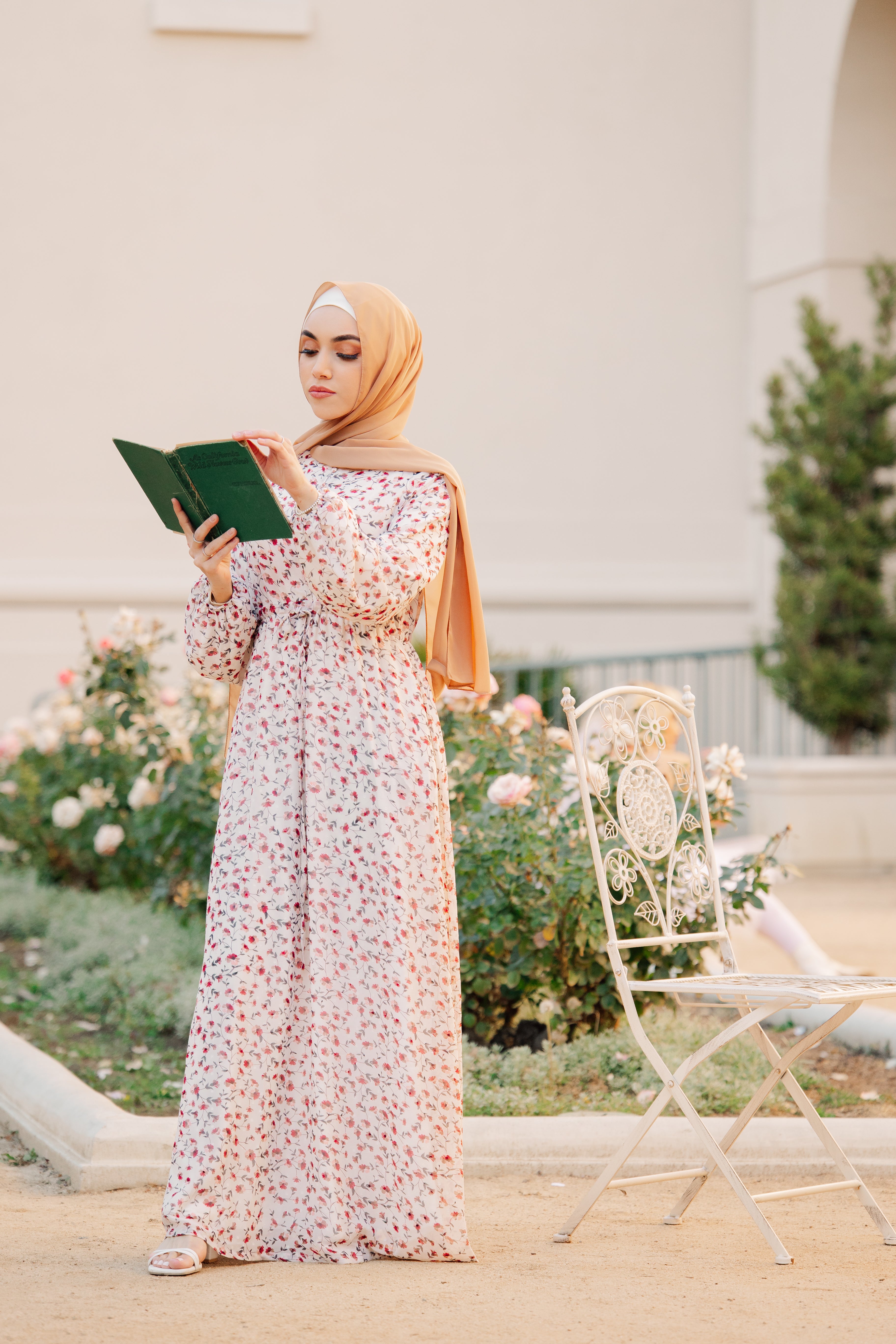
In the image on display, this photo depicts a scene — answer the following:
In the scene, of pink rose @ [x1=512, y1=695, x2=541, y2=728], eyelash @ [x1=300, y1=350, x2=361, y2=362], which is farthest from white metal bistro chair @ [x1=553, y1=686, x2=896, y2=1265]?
pink rose @ [x1=512, y1=695, x2=541, y2=728]

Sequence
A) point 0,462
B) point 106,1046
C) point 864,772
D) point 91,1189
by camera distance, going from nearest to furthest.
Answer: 1. point 91,1189
2. point 106,1046
3. point 864,772
4. point 0,462

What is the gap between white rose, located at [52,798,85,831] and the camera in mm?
6016

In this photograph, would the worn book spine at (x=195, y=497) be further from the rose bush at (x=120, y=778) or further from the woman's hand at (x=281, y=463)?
the rose bush at (x=120, y=778)

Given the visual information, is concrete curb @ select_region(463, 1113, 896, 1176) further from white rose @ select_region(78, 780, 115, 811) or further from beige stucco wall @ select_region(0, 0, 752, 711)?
beige stucco wall @ select_region(0, 0, 752, 711)

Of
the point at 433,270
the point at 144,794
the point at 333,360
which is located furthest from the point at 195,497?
the point at 433,270

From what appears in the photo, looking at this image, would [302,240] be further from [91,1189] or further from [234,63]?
[91,1189]

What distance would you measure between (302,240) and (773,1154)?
26.0 feet

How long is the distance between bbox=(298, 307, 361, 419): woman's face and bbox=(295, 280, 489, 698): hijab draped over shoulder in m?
0.02

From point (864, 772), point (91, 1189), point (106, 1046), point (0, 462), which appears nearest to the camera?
point (91, 1189)

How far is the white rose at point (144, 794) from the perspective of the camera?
5.45m

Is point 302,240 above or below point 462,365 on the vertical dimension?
above

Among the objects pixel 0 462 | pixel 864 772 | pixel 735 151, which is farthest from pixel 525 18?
pixel 864 772

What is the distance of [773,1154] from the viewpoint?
3.41 metres

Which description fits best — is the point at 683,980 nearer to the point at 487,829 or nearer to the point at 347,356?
the point at 347,356
